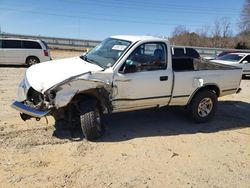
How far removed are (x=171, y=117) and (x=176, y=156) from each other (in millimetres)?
2384

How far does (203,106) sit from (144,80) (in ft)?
6.40

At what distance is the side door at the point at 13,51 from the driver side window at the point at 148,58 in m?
12.0

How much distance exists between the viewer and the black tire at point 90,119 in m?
5.52

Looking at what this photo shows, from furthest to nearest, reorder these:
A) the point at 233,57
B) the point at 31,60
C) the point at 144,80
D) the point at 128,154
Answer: the point at 233,57 → the point at 31,60 → the point at 144,80 → the point at 128,154

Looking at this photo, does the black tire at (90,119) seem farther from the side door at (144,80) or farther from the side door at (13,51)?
the side door at (13,51)

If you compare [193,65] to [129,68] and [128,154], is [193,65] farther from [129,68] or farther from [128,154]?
[128,154]

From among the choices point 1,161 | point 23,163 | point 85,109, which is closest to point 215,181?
point 85,109

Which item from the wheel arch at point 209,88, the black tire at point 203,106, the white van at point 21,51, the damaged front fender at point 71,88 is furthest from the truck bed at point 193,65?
the white van at point 21,51

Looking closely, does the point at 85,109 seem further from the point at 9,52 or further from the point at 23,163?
the point at 9,52

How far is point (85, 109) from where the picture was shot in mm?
5570

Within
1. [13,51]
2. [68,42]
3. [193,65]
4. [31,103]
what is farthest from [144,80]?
[68,42]

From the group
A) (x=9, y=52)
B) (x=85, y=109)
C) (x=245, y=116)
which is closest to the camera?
(x=85, y=109)

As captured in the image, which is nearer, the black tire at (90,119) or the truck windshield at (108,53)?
the black tire at (90,119)

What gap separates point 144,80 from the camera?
20.0ft
